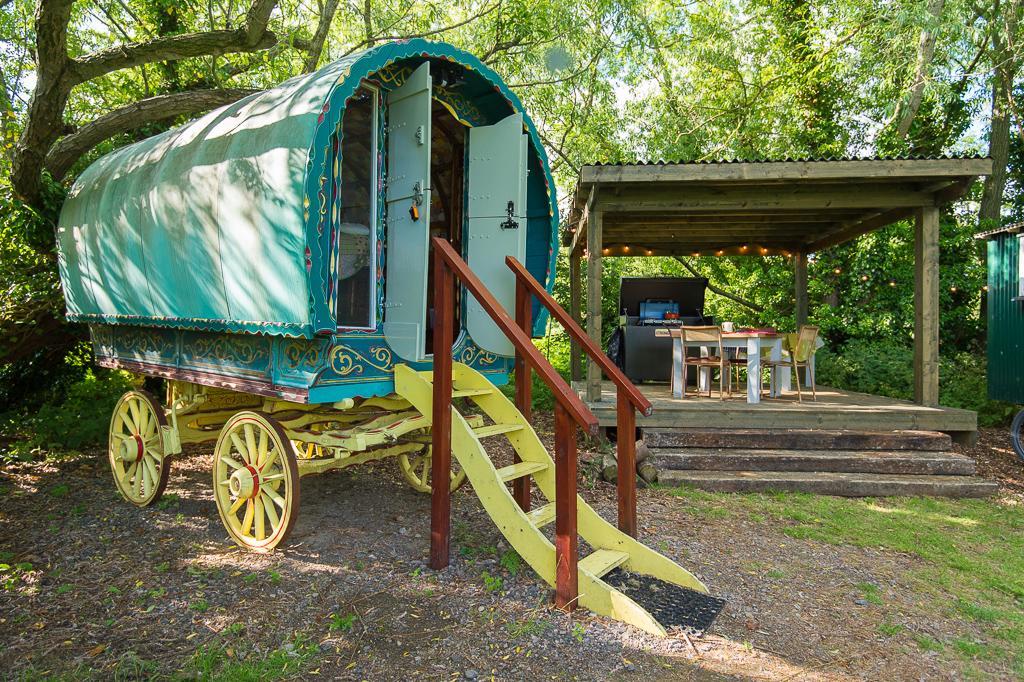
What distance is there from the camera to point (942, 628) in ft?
10.4

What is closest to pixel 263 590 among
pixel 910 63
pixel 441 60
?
pixel 441 60

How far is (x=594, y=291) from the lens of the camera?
6.88m

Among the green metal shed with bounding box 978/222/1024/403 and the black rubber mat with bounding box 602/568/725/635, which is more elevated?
the green metal shed with bounding box 978/222/1024/403

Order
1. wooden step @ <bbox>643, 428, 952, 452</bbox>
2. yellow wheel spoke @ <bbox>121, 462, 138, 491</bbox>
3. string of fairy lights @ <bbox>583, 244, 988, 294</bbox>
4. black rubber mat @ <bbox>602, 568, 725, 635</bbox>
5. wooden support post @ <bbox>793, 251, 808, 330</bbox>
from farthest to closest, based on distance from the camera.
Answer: string of fairy lights @ <bbox>583, 244, 988, 294</bbox>
wooden support post @ <bbox>793, 251, 808, 330</bbox>
wooden step @ <bbox>643, 428, 952, 452</bbox>
yellow wheel spoke @ <bbox>121, 462, 138, 491</bbox>
black rubber mat @ <bbox>602, 568, 725, 635</bbox>

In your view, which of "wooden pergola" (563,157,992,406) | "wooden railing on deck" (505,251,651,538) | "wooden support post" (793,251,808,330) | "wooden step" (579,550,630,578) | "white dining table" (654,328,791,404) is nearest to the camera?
"wooden step" (579,550,630,578)

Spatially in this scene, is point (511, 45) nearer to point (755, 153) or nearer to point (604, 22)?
point (604, 22)

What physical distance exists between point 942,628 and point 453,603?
2.52m

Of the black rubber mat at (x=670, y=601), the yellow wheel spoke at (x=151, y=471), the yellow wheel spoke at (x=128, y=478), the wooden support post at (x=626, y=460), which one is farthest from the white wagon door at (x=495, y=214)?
the yellow wheel spoke at (x=128, y=478)

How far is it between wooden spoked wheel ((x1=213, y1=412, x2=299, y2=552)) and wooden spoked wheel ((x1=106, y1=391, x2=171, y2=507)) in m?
0.97

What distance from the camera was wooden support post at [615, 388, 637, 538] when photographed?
361 cm

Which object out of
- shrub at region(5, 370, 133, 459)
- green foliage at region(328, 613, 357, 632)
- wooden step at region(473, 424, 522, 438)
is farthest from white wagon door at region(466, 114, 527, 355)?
shrub at region(5, 370, 133, 459)

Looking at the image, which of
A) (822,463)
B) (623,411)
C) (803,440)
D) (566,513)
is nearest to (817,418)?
(803,440)

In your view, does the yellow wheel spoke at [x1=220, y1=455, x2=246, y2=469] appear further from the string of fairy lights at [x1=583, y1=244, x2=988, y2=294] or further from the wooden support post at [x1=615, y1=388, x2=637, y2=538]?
the string of fairy lights at [x1=583, y1=244, x2=988, y2=294]

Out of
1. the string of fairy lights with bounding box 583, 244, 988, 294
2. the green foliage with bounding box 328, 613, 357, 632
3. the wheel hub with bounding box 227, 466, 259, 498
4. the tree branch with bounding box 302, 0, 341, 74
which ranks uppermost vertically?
the tree branch with bounding box 302, 0, 341, 74
